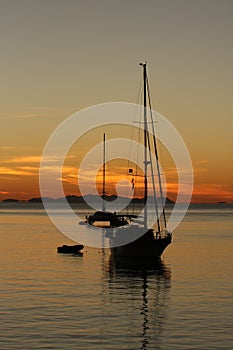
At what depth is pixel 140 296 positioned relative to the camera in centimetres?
4950

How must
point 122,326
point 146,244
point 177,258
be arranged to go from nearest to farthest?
point 122,326, point 146,244, point 177,258

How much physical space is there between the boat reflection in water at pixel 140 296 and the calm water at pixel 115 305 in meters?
0.06

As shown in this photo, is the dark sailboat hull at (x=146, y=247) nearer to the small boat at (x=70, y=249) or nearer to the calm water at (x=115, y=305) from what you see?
the calm water at (x=115, y=305)

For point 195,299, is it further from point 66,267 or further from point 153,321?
point 66,267

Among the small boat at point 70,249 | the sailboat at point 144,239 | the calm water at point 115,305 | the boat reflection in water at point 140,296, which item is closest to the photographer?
the calm water at point 115,305

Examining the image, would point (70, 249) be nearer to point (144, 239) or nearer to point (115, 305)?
point (144, 239)

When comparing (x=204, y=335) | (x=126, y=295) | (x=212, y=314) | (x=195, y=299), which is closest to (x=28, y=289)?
(x=126, y=295)

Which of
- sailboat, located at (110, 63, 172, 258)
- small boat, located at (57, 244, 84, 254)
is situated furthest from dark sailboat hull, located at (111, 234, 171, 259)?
small boat, located at (57, 244, 84, 254)

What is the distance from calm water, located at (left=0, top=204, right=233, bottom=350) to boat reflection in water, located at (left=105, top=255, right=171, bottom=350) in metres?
0.06

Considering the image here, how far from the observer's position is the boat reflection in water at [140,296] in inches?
1415

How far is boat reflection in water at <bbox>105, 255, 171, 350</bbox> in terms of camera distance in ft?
118

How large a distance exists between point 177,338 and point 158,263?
3729cm

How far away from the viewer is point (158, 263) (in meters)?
72.2

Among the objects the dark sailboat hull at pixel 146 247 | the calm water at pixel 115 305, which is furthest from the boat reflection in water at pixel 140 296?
the dark sailboat hull at pixel 146 247
